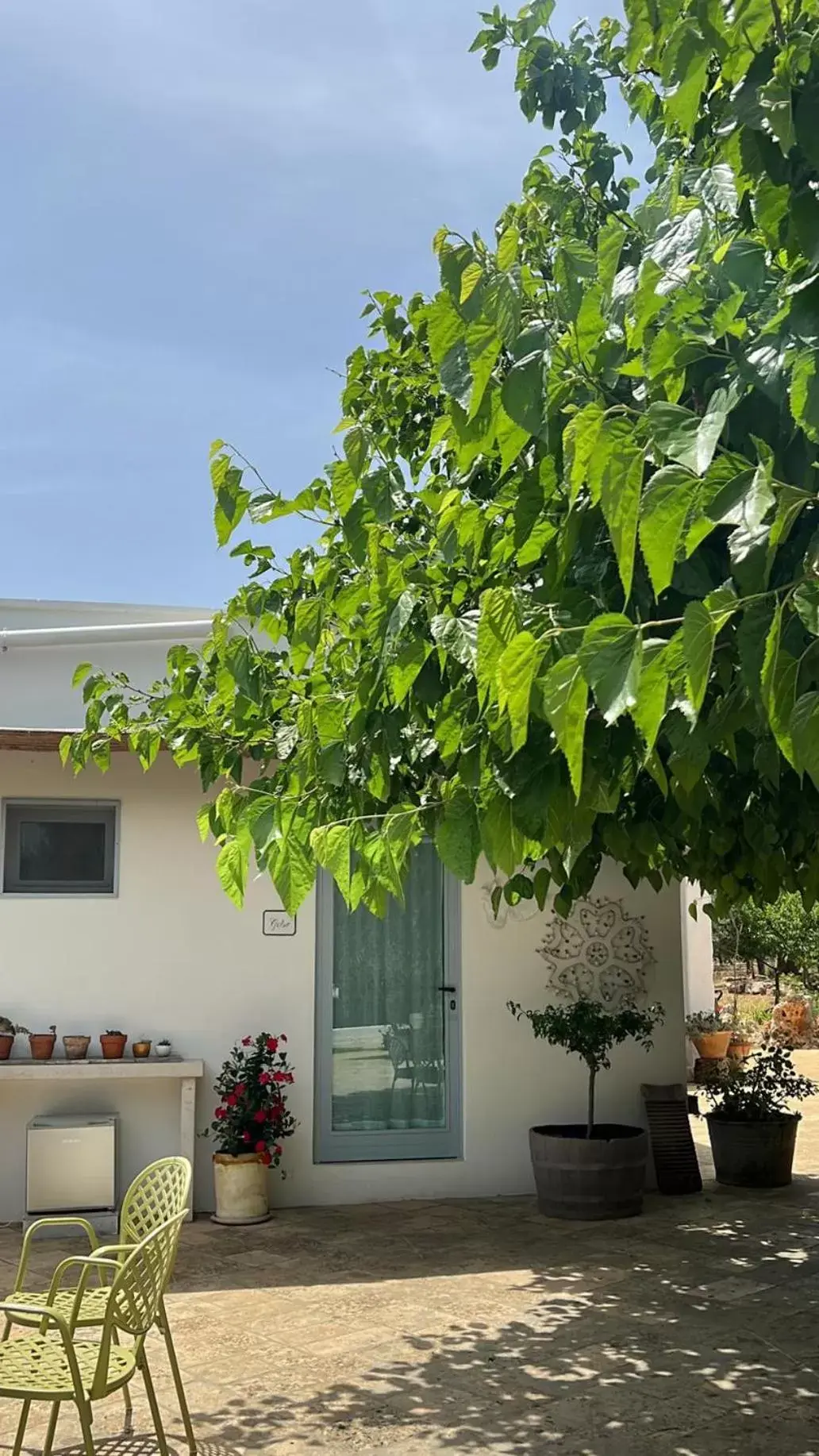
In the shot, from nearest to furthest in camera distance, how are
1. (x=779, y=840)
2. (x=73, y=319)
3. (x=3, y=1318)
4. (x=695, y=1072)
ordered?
(x=779, y=840)
(x=3, y=1318)
(x=73, y=319)
(x=695, y=1072)

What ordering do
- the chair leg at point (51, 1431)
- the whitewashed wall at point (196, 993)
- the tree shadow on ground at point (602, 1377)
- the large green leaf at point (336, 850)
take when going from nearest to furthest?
the large green leaf at point (336, 850)
the chair leg at point (51, 1431)
the tree shadow on ground at point (602, 1377)
the whitewashed wall at point (196, 993)

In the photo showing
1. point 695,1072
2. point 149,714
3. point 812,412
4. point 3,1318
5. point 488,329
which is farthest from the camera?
point 695,1072

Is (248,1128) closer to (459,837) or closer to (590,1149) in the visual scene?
(590,1149)

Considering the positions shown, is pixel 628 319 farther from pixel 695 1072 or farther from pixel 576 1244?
pixel 695 1072

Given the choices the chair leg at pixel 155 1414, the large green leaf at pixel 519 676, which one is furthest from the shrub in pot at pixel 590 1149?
the large green leaf at pixel 519 676

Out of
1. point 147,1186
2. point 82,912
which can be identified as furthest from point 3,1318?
point 82,912

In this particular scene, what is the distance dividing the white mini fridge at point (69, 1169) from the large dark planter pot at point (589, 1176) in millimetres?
2331

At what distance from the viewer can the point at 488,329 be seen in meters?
1.76

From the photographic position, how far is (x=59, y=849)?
762cm

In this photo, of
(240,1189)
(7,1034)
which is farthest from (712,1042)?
(7,1034)

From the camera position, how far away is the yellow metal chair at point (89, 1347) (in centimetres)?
314

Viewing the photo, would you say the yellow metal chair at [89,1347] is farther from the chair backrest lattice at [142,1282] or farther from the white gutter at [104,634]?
the white gutter at [104,634]

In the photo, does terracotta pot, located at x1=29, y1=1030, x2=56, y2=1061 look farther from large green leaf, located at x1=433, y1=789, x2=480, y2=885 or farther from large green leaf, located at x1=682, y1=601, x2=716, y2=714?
large green leaf, located at x1=682, y1=601, x2=716, y2=714

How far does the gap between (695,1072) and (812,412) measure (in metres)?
12.4
